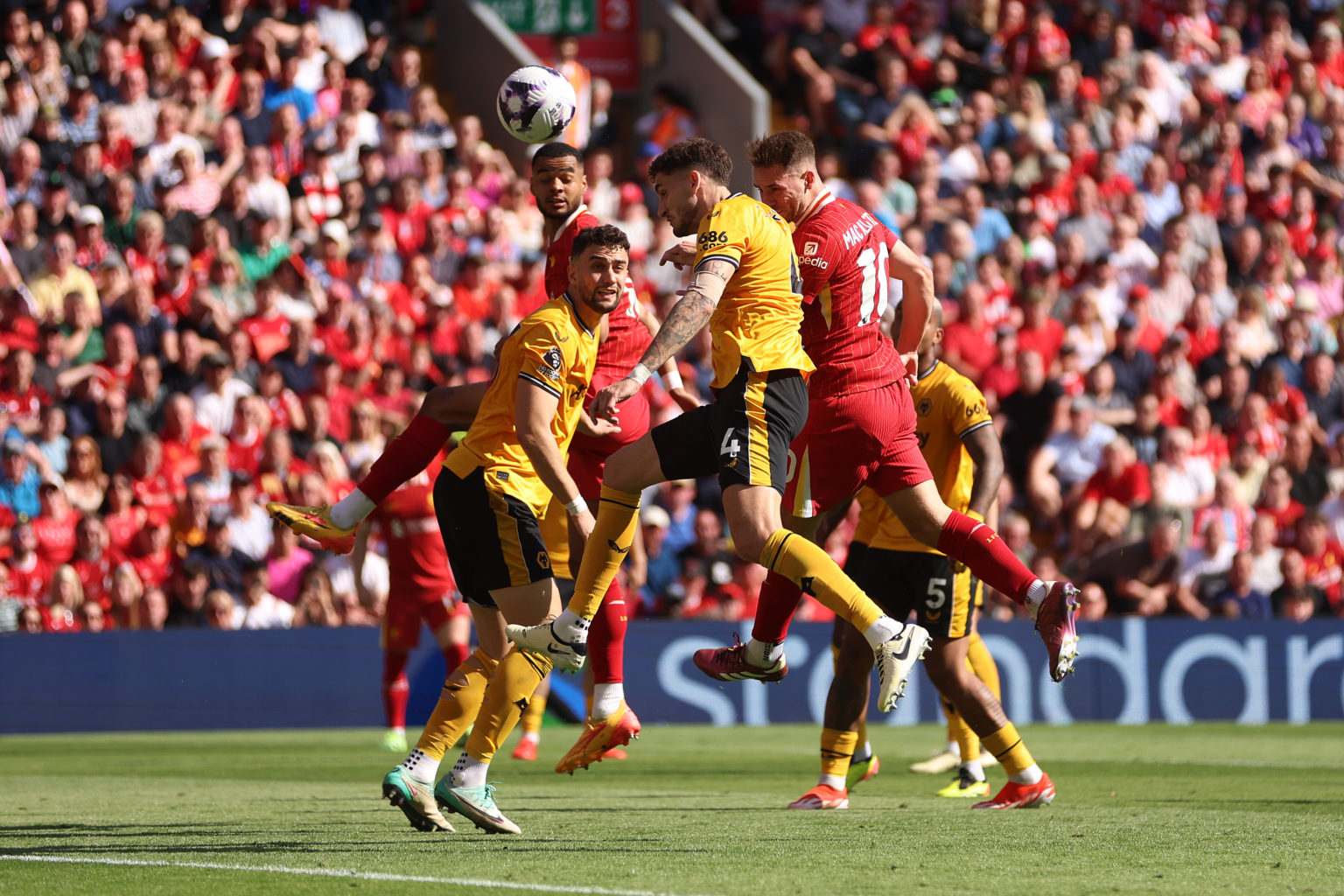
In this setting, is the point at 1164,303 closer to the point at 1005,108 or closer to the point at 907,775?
the point at 1005,108

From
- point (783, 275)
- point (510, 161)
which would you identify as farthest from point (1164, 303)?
point (783, 275)

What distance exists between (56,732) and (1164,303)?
40.4ft

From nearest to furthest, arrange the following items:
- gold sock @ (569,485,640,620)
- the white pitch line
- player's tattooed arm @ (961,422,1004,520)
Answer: the white pitch line → gold sock @ (569,485,640,620) → player's tattooed arm @ (961,422,1004,520)

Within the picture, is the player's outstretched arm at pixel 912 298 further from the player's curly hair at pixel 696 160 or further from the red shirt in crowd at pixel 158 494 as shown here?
the red shirt in crowd at pixel 158 494

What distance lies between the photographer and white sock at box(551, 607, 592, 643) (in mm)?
6824

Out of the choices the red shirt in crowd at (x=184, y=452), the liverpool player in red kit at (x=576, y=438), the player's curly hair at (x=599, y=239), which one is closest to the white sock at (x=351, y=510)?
the liverpool player in red kit at (x=576, y=438)

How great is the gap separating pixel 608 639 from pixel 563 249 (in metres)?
1.84

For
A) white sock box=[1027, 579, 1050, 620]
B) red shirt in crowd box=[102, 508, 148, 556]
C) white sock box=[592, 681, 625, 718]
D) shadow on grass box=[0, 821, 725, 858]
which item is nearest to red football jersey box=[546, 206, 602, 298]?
white sock box=[592, 681, 625, 718]

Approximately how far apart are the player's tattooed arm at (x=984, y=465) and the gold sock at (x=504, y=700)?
2727mm

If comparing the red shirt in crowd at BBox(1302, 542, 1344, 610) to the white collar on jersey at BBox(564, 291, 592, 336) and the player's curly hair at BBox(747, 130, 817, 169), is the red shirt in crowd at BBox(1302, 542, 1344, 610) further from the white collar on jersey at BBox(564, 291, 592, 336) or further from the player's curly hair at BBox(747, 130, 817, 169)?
the white collar on jersey at BBox(564, 291, 592, 336)

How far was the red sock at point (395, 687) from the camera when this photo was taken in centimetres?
1312

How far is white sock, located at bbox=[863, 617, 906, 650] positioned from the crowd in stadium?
8.61 metres

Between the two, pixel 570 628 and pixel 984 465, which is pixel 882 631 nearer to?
pixel 570 628

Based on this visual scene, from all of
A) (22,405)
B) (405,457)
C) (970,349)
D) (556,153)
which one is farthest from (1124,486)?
(405,457)
